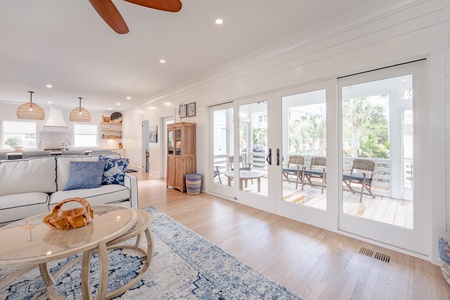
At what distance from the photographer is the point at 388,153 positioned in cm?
240

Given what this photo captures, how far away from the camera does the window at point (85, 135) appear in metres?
8.31

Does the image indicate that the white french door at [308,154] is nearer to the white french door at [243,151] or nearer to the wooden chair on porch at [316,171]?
the wooden chair on porch at [316,171]

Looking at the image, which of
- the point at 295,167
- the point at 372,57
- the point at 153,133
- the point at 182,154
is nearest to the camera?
the point at 372,57

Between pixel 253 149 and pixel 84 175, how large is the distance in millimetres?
2827

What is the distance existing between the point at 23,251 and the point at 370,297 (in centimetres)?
254

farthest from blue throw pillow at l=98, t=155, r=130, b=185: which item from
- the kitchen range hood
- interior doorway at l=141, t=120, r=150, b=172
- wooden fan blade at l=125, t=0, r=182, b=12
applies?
the kitchen range hood

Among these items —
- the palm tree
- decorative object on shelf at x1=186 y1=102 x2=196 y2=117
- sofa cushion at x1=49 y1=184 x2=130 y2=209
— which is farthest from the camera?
decorative object on shelf at x1=186 y1=102 x2=196 y2=117

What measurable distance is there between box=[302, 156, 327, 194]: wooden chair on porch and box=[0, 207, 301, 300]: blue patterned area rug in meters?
1.69

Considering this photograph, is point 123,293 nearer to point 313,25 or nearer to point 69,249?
point 69,249

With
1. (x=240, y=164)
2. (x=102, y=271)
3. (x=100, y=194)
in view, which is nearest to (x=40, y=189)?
(x=100, y=194)

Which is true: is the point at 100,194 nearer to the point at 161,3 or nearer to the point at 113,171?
the point at 113,171

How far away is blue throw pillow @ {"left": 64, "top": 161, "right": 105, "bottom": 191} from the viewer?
2.88m

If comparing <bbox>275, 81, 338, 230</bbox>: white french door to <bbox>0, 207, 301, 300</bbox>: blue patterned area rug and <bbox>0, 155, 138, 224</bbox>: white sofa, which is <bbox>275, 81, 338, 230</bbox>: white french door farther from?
<bbox>0, 155, 138, 224</bbox>: white sofa

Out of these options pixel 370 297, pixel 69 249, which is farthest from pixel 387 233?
pixel 69 249
